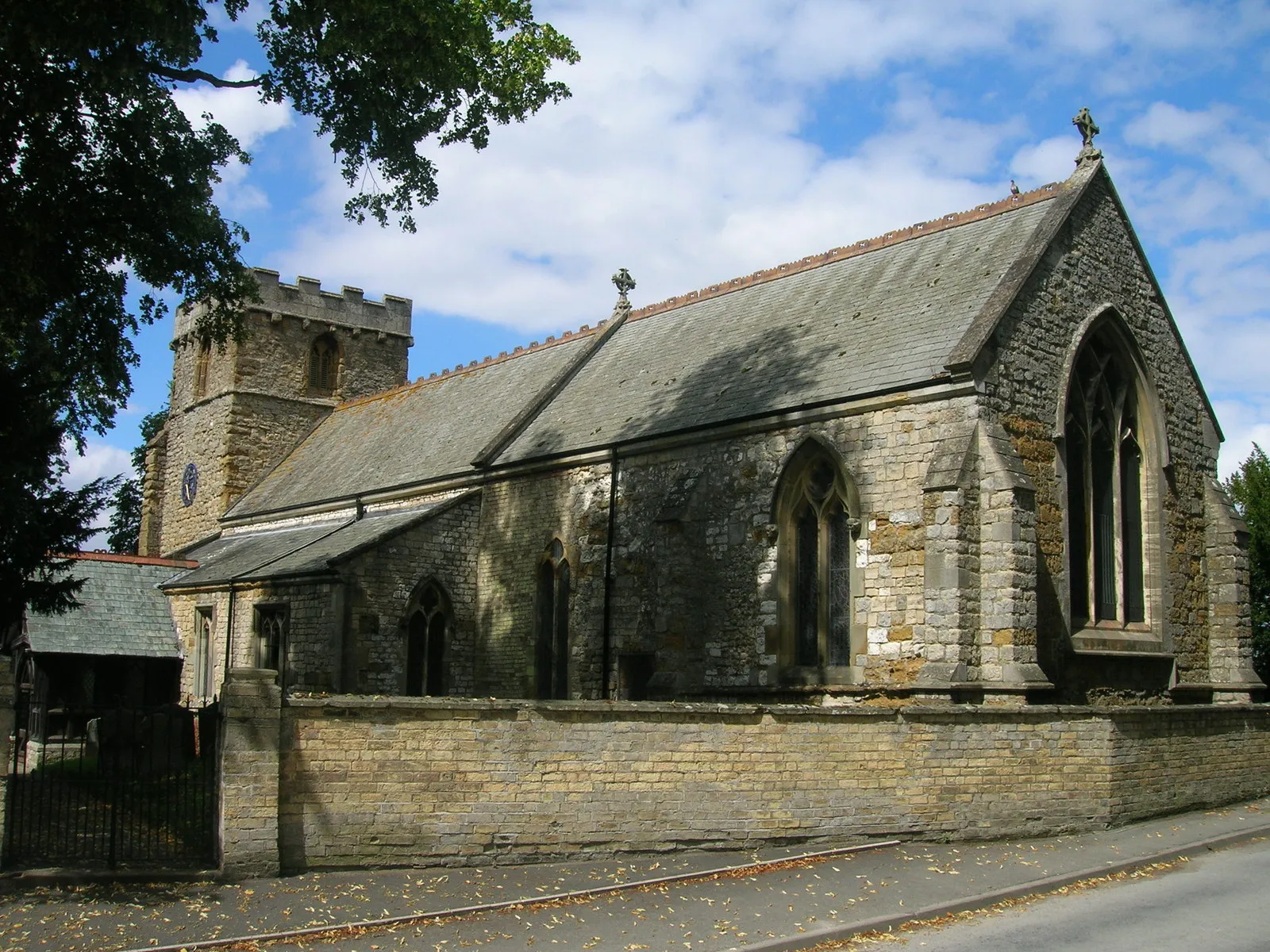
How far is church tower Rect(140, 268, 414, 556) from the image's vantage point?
118ft

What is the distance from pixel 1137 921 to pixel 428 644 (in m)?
15.7

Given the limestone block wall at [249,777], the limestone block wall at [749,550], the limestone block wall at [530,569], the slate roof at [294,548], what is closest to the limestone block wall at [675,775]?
the limestone block wall at [249,777]

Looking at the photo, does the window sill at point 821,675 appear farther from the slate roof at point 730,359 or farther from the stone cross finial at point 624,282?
the stone cross finial at point 624,282

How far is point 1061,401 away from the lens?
1806cm

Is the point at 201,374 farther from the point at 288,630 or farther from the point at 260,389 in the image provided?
the point at 288,630

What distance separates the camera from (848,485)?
58.5ft

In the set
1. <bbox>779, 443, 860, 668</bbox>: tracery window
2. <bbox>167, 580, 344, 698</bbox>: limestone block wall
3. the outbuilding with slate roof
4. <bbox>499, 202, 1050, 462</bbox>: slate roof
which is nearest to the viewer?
<bbox>779, 443, 860, 668</bbox>: tracery window

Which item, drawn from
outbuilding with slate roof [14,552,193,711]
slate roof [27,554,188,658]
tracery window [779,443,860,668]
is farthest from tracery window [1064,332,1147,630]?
slate roof [27,554,188,658]

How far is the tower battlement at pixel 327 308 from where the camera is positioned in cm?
3638

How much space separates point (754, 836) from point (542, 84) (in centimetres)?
1006

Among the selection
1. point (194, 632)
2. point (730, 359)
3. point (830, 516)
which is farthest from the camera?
point (194, 632)

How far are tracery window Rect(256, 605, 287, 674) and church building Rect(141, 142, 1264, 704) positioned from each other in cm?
7

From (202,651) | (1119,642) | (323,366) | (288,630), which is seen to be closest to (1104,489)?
(1119,642)

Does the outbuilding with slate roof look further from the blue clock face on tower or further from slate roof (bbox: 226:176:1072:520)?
the blue clock face on tower
